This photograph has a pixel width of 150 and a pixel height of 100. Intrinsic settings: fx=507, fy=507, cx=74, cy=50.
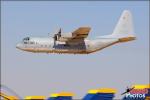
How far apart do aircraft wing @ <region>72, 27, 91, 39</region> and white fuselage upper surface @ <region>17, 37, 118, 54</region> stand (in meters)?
1.11

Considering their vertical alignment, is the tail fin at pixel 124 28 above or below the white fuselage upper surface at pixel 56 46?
above

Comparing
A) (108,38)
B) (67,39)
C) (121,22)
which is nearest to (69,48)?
(67,39)

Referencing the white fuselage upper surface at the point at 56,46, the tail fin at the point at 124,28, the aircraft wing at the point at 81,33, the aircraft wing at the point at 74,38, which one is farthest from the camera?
the tail fin at the point at 124,28

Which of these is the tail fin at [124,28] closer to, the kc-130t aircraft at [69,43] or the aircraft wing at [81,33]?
the kc-130t aircraft at [69,43]

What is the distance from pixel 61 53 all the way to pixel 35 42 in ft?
15.1

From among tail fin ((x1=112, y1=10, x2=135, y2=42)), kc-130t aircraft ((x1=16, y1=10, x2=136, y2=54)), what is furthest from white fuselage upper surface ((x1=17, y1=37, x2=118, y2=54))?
tail fin ((x1=112, y1=10, x2=135, y2=42))

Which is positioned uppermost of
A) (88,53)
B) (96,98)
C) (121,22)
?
(121,22)

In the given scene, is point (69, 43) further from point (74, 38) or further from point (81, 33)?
point (81, 33)

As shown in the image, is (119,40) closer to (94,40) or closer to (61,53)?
(94,40)

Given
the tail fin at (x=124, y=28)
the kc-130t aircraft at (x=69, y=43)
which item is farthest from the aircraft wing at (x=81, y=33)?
the tail fin at (x=124, y=28)

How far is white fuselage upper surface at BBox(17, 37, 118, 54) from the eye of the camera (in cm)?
7644

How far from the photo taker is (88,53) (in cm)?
7762

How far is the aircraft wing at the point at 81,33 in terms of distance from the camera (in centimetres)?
7605

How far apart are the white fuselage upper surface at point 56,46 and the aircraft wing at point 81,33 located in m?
1.11
